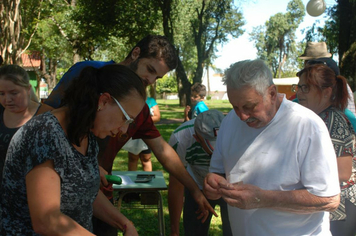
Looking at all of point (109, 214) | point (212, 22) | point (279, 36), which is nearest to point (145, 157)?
point (109, 214)

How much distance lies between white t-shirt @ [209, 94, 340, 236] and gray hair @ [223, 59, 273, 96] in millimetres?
178

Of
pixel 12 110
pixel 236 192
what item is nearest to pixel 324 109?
pixel 236 192

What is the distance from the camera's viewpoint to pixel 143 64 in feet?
9.22

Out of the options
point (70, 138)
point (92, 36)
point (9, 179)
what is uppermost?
point (92, 36)

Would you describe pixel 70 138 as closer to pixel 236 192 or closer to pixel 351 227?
pixel 236 192

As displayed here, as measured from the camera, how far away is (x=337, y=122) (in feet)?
7.90

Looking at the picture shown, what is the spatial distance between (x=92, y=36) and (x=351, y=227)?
17.9 metres

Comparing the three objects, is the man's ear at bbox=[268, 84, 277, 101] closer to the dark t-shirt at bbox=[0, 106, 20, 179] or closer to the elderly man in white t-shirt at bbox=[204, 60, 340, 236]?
the elderly man in white t-shirt at bbox=[204, 60, 340, 236]

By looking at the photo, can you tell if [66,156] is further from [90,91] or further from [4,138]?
[4,138]

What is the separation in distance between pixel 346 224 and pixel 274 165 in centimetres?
92

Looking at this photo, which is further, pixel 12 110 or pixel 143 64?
pixel 12 110

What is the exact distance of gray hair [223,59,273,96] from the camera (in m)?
1.96

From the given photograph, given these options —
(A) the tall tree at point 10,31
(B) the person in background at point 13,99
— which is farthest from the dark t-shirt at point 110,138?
(A) the tall tree at point 10,31

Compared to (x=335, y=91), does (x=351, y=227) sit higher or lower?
lower
